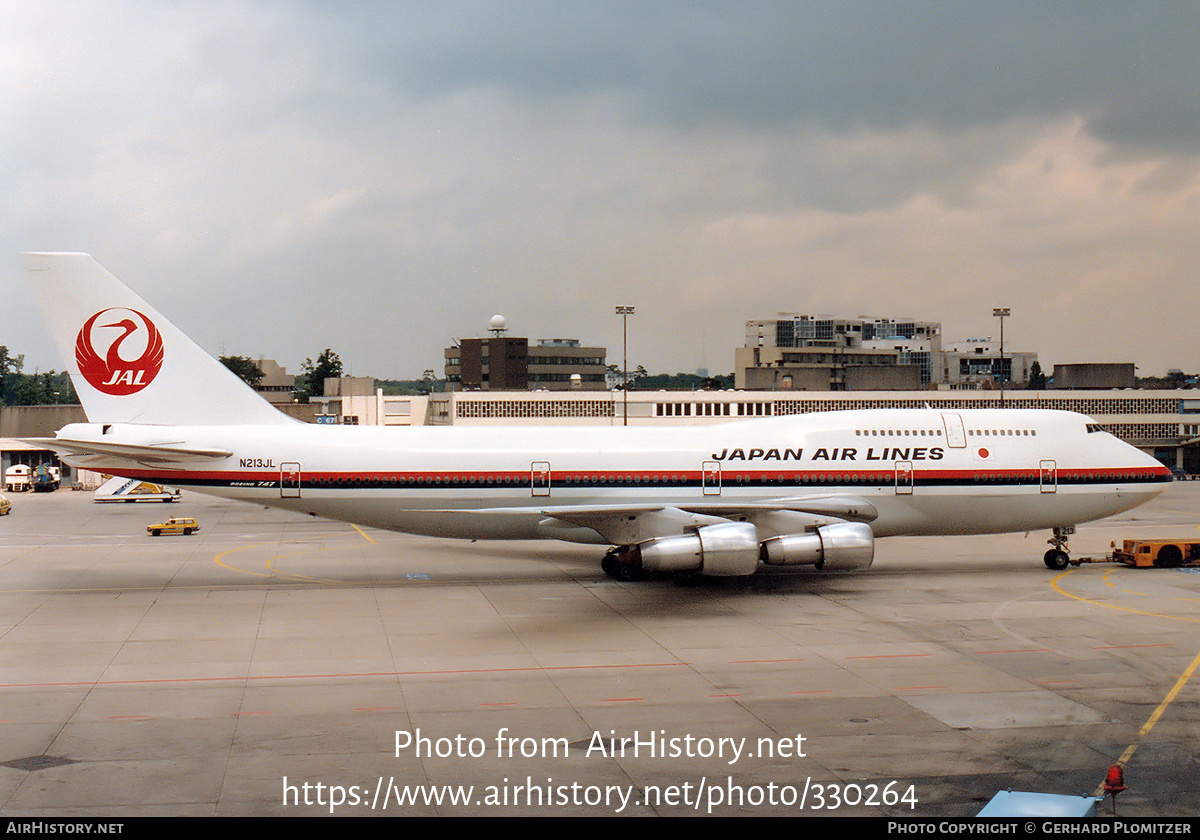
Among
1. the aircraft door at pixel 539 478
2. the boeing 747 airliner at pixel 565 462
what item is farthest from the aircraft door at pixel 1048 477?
the aircraft door at pixel 539 478

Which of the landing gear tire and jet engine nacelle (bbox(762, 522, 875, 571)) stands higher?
jet engine nacelle (bbox(762, 522, 875, 571))

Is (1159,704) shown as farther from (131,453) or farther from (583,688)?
(131,453)

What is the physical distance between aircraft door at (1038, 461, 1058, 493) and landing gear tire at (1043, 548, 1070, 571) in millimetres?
2576

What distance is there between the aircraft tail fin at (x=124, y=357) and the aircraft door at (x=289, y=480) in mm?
2187

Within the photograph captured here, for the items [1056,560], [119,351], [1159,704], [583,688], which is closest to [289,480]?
[119,351]

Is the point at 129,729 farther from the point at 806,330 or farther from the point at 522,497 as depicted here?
the point at 806,330

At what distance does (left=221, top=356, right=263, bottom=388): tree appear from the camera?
153 metres

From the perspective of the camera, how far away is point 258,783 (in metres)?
15.2

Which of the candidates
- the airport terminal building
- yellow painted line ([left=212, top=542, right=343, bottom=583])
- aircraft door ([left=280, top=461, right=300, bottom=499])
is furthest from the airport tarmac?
the airport terminal building

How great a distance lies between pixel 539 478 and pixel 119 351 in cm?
1336

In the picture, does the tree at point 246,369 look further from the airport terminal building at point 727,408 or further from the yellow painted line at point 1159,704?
the yellow painted line at point 1159,704

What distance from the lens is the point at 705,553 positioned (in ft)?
93.6

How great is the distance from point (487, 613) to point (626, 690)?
8805mm

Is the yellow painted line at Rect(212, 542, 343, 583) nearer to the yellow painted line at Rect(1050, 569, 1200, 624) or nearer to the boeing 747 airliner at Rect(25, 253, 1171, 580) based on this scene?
the boeing 747 airliner at Rect(25, 253, 1171, 580)
